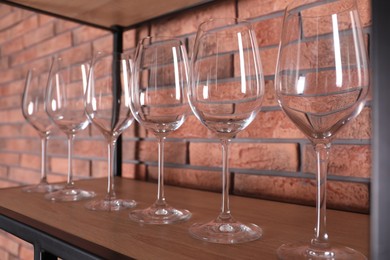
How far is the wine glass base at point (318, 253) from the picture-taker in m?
0.41

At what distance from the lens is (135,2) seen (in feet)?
3.03

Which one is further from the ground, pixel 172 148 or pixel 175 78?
pixel 175 78

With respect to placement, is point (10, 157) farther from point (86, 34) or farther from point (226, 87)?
point (226, 87)

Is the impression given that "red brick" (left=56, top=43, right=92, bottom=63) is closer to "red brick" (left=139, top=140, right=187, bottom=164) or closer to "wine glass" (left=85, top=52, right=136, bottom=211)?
"red brick" (left=139, top=140, right=187, bottom=164)

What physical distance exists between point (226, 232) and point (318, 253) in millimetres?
128

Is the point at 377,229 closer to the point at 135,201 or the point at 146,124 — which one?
the point at 146,124

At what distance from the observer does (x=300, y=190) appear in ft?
2.57

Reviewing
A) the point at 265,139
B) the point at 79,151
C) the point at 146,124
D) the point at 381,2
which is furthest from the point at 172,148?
the point at 381,2

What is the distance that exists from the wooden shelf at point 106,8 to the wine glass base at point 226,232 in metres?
0.56

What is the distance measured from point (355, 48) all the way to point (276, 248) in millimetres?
237

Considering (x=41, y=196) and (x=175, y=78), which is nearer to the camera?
(x=175, y=78)

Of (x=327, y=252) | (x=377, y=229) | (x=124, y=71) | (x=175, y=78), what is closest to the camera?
(x=377, y=229)

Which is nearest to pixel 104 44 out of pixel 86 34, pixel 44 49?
pixel 86 34

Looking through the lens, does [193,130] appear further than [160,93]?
Yes
